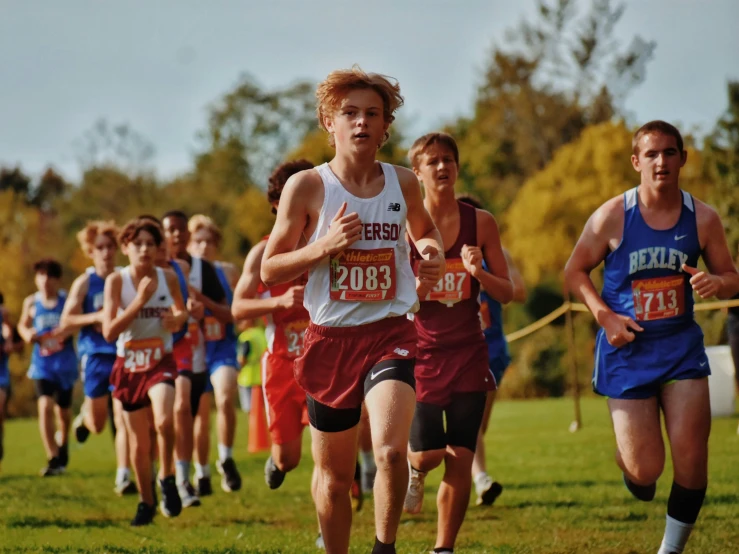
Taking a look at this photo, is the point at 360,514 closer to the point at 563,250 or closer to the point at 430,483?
the point at 430,483

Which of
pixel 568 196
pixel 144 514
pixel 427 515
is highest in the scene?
pixel 568 196

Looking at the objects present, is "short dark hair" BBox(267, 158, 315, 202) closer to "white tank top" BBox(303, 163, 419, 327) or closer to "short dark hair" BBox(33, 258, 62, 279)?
"white tank top" BBox(303, 163, 419, 327)

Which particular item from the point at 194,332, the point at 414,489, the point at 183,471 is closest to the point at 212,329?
the point at 194,332

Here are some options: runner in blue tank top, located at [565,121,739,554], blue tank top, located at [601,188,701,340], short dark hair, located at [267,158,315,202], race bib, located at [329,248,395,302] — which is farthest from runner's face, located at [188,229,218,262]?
race bib, located at [329,248,395,302]

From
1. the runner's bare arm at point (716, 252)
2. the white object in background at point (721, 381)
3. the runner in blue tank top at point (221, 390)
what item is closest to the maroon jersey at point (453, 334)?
the runner's bare arm at point (716, 252)

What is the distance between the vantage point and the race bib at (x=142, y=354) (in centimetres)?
855

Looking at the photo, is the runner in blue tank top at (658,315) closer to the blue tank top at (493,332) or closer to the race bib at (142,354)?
the blue tank top at (493,332)

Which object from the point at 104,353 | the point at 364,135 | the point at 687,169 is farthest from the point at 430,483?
the point at 687,169

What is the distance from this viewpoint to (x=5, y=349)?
13812 mm

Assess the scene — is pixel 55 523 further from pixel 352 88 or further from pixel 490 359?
pixel 352 88

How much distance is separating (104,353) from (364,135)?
6.82 metres

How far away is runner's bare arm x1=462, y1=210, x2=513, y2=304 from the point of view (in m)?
6.67

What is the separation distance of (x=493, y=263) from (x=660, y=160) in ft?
4.07

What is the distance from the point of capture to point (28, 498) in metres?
10.9
